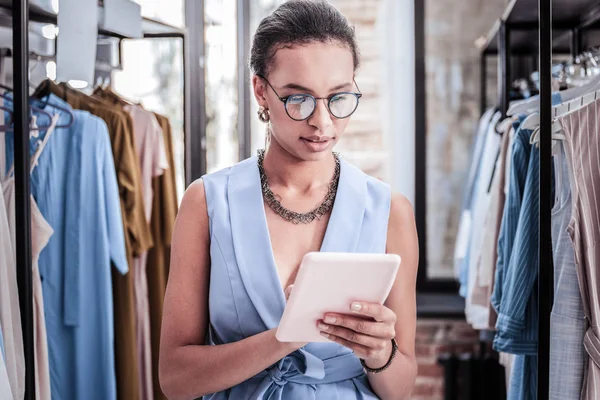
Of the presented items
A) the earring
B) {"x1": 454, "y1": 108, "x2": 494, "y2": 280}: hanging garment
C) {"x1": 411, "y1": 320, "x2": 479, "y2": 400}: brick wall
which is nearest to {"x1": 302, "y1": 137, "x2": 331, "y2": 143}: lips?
the earring

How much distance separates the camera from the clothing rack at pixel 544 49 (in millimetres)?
1600

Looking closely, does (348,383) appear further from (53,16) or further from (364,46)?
(364,46)

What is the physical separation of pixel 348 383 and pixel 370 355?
17 cm

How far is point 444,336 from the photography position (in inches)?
146

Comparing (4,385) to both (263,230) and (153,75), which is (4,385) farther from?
(153,75)

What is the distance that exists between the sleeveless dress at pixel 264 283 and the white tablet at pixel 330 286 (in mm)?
162

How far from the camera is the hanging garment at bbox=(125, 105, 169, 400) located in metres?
2.62

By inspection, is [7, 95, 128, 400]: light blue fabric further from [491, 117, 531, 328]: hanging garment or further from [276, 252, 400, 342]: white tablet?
[276, 252, 400, 342]: white tablet

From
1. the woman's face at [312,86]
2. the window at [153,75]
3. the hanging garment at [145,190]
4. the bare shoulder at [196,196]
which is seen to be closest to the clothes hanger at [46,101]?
the hanging garment at [145,190]

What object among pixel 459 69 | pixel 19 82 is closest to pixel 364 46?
pixel 459 69

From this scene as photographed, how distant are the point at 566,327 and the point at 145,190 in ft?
5.16

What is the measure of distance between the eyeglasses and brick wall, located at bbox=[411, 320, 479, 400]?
2.65m

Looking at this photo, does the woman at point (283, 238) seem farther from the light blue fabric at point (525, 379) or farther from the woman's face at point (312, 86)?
the light blue fabric at point (525, 379)

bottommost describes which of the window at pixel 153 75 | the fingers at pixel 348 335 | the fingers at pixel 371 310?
the fingers at pixel 348 335
